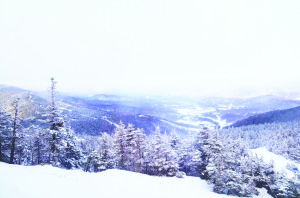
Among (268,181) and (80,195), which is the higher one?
(80,195)

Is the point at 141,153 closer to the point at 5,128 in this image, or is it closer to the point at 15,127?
the point at 15,127

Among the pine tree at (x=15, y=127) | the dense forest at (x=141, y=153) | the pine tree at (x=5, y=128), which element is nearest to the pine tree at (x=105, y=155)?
the dense forest at (x=141, y=153)

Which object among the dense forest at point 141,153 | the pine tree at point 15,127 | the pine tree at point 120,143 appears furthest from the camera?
the pine tree at point 120,143

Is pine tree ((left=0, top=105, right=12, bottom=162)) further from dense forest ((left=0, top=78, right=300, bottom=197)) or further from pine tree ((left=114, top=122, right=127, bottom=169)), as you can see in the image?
pine tree ((left=114, top=122, right=127, bottom=169))

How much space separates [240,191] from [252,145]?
362 feet

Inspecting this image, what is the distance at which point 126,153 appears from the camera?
3497 cm

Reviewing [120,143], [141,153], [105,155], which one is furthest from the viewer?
[105,155]

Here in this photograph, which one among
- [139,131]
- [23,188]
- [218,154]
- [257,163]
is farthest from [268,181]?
[23,188]

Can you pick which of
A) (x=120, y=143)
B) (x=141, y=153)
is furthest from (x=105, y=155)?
(x=141, y=153)

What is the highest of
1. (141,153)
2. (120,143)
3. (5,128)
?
(5,128)

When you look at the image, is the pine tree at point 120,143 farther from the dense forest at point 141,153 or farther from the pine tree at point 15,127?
the pine tree at point 15,127

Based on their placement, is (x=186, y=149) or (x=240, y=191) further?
(x=186, y=149)

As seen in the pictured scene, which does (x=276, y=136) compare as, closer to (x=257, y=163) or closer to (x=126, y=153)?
(x=257, y=163)

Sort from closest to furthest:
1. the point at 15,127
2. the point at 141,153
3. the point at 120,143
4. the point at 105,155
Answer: the point at 15,127, the point at 120,143, the point at 141,153, the point at 105,155
